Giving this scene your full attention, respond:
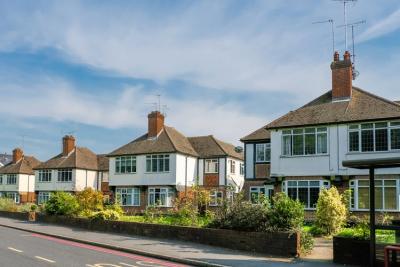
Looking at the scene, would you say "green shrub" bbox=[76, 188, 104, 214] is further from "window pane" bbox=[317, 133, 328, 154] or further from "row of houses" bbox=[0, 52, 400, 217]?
"window pane" bbox=[317, 133, 328, 154]

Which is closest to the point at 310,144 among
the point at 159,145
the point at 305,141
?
the point at 305,141

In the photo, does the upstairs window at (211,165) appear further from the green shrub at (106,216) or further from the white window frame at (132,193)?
the green shrub at (106,216)

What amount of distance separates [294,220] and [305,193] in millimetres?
11915

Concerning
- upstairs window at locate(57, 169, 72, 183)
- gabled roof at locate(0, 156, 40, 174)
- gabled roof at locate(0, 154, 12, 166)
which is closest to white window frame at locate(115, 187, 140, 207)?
upstairs window at locate(57, 169, 72, 183)

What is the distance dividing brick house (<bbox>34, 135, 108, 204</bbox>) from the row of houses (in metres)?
12.0

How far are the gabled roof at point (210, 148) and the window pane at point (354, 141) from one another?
766 inches

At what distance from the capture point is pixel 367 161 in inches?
453

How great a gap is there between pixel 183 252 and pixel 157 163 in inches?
1055

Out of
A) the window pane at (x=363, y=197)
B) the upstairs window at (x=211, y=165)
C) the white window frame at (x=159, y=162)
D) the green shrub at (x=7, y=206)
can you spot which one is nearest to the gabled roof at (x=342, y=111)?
the window pane at (x=363, y=197)

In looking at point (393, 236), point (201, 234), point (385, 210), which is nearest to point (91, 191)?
point (201, 234)

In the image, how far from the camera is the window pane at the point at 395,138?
2439 cm

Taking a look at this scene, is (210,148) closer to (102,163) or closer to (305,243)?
(102,163)

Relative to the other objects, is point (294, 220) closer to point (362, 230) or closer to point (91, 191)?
point (362, 230)

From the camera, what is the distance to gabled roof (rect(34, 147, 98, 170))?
184 feet
